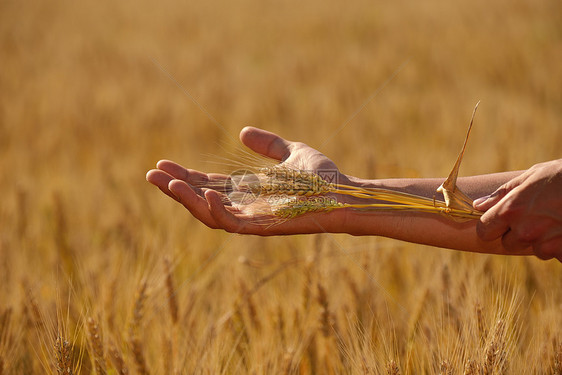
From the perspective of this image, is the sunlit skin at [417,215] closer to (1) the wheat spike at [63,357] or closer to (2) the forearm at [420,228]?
(2) the forearm at [420,228]

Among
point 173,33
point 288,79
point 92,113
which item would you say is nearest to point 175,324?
point 92,113

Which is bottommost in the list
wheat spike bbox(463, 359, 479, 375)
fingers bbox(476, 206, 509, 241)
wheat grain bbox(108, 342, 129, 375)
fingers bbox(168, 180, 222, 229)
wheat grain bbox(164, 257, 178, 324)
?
wheat grain bbox(108, 342, 129, 375)

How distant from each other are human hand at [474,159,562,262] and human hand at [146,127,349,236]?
43cm

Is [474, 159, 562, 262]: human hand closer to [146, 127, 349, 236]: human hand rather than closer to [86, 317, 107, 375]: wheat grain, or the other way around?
[146, 127, 349, 236]: human hand

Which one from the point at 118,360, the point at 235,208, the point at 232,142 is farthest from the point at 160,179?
the point at 232,142

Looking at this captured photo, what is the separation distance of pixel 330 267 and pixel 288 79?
3994 millimetres

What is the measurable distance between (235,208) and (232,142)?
2.20 m

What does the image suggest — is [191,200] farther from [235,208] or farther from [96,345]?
[96,345]

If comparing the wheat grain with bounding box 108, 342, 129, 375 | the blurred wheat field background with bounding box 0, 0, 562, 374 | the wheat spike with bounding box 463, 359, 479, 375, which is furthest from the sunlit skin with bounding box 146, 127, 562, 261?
the wheat grain with bounding box 108, 342, 129, 375

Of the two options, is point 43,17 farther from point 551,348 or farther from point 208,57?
point 551,348

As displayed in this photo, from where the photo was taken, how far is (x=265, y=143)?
159 cm

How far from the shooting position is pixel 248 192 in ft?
4.38

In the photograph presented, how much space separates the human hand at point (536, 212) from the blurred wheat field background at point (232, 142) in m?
0.20

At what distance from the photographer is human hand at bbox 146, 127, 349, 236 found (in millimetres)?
1290
